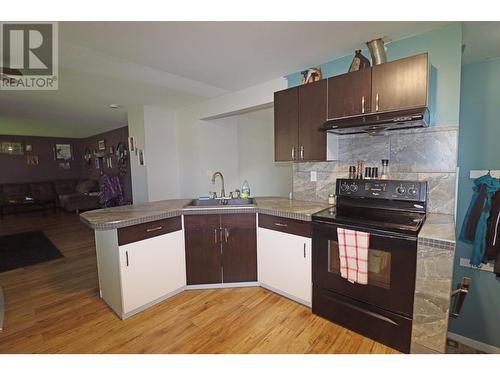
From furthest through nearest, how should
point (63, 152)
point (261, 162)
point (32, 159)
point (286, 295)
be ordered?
point (63, 152), point (32, 159), point (261, 162), point (286, 295)

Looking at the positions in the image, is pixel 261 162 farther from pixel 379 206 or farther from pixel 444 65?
pixel 444 65

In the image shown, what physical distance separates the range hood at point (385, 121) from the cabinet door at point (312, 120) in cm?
16

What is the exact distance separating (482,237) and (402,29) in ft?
6.71

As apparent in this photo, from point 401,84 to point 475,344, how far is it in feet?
8.78

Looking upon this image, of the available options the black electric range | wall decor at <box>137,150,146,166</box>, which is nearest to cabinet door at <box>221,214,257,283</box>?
the black electric range

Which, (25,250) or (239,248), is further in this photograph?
(25,250)

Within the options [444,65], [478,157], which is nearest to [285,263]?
[444,65]

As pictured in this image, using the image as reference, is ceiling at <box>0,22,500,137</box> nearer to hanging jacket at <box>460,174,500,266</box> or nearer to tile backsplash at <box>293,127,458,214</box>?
tile backsplash at <box>293,127,458,214</box>

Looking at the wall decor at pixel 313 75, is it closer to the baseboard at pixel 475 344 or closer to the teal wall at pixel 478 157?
the teal wall at pixel 478 157

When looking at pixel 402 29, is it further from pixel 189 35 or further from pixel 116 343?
pixel 116 343

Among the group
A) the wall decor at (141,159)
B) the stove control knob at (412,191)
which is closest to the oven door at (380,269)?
the stove control knob at (412,191)

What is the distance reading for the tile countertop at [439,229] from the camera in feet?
4.57

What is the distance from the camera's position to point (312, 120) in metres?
2.26
